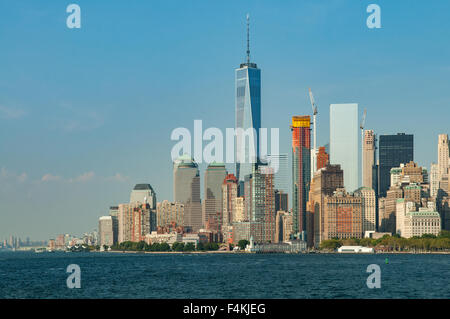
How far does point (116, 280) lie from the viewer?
110500mm

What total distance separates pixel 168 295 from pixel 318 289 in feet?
64.1

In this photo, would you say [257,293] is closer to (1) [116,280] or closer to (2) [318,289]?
(2) [318,289]

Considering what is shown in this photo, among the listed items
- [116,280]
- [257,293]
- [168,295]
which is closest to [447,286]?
[257,293]

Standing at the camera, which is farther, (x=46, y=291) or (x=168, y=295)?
(x=46, y=291)
